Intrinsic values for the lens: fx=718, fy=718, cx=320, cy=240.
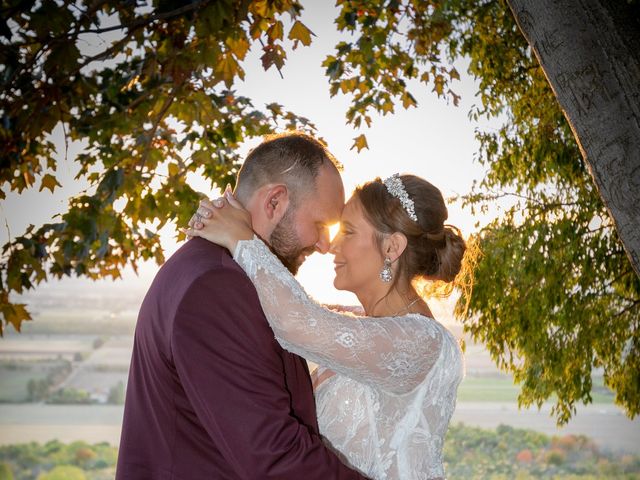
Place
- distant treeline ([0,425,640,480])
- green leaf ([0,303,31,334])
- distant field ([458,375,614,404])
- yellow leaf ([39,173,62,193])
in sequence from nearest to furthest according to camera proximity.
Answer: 1. green leaf ([0,303,31,334])
2. yellow leaf ([39,173,62,193])
3. distant treeline ([0,425,640,480])
4. distant field ([458,375,614,404])

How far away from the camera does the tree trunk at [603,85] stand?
221 centimetres

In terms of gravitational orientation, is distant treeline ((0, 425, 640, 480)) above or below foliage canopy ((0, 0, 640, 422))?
below

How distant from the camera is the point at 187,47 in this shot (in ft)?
12.6

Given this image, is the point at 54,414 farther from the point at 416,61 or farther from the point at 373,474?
the point at 373,474

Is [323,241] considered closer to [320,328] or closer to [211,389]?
[320,328]

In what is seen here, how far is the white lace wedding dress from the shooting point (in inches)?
78.5

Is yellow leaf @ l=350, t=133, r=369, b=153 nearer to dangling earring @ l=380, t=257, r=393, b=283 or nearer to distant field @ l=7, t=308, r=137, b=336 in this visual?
dangling earring @ l=380, t=257, r=393, b=283

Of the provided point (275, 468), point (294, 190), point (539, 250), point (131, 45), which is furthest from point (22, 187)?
point (539, 250)

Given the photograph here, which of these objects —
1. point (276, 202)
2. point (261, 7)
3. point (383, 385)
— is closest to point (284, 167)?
point (276, 202)

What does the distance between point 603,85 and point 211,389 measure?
1.51 metres

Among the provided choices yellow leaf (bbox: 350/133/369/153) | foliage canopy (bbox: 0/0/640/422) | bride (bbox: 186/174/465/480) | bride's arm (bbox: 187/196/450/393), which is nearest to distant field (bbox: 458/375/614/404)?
foliage canopy (bbox: 0/0/640/422)

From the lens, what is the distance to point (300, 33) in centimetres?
383

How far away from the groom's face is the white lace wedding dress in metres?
0.20

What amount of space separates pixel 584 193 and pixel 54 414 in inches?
542
